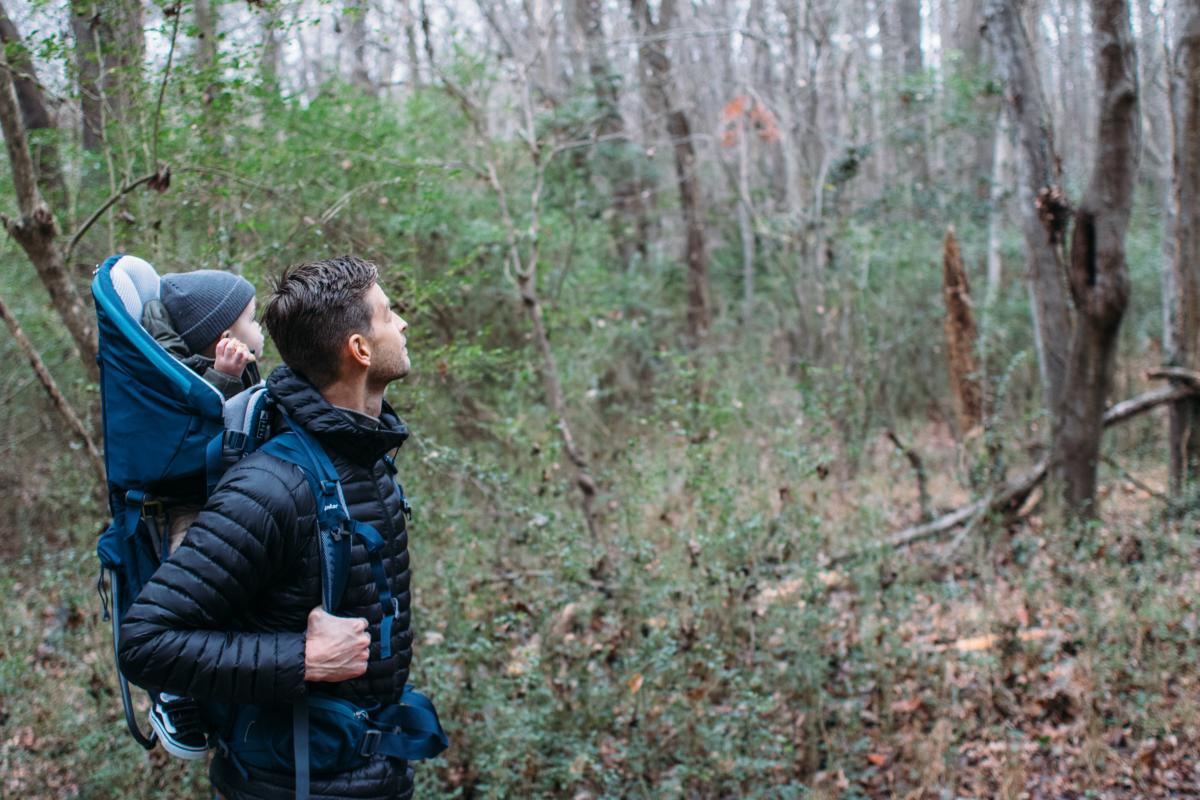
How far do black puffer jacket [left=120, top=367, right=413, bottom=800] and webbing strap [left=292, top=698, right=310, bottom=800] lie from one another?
2.0 inches

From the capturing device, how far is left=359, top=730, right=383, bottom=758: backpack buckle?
6.66 feet

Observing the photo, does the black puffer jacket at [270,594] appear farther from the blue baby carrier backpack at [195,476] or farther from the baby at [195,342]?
the baby at [195,342]

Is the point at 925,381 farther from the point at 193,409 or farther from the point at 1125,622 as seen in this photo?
the point at 193,409

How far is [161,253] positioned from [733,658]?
10.8ft

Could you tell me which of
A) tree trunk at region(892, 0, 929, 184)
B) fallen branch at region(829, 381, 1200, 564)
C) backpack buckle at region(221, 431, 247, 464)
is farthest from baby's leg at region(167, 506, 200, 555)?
tree trunk at region(892, 0, 929, 184)

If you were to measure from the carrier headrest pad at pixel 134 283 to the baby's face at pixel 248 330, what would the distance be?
0.60 ft

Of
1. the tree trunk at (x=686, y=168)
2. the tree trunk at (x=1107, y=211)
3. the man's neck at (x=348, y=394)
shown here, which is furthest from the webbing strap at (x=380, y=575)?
the tree trunk at (x=686, y=168)

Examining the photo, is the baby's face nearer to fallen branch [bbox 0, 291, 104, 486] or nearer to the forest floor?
fallen branch [bbox 0, 291, 104, 486]

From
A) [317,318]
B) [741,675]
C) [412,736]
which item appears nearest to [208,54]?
[317,318]

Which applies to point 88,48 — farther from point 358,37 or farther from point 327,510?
point 358,37

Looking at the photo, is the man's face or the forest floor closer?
the man's face

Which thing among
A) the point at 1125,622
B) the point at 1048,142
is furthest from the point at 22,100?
the point at 1125,622

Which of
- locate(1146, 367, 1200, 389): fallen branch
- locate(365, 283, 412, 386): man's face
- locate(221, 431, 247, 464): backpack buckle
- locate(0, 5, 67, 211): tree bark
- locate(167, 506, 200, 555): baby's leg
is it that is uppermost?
locate(0, 5, 67, 211): tree bark

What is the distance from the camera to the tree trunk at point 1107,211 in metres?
5.84
